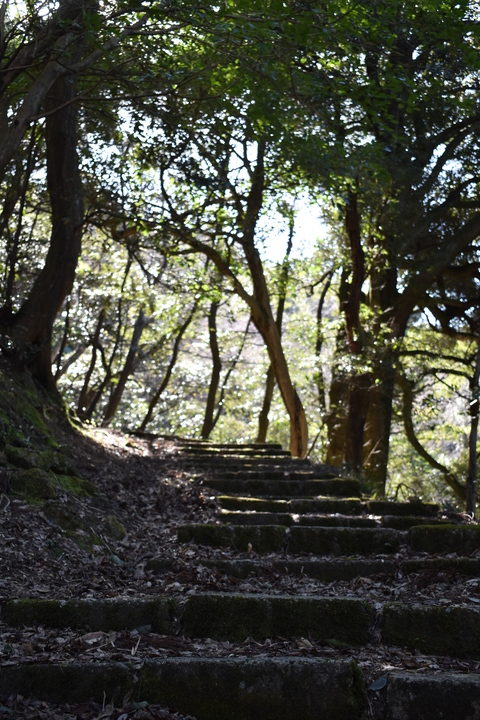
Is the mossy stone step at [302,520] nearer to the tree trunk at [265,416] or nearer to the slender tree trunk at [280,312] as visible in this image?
the slender tree trunk at [280,312]

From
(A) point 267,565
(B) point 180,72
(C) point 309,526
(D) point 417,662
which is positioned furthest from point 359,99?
(D) point 417,662

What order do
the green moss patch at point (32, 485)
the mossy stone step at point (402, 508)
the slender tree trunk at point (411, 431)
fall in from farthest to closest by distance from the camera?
the slender tree trunk at point (411, 431), the mossy stone step at point (402, 508), the green moss patch at point (32, 485)

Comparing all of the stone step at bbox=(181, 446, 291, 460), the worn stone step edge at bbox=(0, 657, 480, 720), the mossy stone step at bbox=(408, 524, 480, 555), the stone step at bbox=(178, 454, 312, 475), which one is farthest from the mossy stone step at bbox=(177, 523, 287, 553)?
the stone step at bbox=(181, 446, 291, 460)

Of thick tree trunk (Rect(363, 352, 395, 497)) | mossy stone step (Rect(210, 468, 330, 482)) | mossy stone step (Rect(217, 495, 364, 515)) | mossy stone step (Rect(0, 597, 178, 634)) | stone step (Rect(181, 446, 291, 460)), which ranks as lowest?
mossy stone step (Rect(0, 597, 178, 634))

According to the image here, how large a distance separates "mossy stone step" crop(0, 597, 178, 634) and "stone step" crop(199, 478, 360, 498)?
452 centimetres

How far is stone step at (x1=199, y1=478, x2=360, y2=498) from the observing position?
27.6 ft

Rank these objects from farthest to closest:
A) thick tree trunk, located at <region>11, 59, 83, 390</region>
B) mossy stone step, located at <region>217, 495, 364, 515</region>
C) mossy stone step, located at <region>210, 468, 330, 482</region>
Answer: thick tree trunk, located at <region>11, 59, 83, 390</region> < mossy stone step, located at <region>210, 468, 330, 482</region> < mossy stone step, located at <region>217, 495, 364, 515</region>

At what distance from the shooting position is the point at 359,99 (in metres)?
8.70

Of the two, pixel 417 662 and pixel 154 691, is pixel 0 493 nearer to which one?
pixel 154 691

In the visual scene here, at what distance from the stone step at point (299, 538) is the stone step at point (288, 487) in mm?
2480

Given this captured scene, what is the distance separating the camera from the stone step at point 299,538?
18.8ft

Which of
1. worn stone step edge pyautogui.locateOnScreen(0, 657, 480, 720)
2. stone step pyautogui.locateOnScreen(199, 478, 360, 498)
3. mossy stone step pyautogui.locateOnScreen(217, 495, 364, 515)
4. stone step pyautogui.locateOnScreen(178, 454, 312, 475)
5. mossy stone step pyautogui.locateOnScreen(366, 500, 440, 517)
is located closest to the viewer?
worn stone step edge pyautogui.locateOnScreen(0, 657, 480, 720)

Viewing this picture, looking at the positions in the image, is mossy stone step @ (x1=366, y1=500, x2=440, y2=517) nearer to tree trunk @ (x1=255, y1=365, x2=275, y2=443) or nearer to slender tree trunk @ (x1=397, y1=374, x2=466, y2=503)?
slender tree trunk @ (x1=397, y1=374, x2=466, y2=503)

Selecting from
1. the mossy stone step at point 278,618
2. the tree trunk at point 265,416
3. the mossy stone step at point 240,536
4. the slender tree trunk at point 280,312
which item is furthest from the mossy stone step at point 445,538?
the tree trunk at point 265,416
